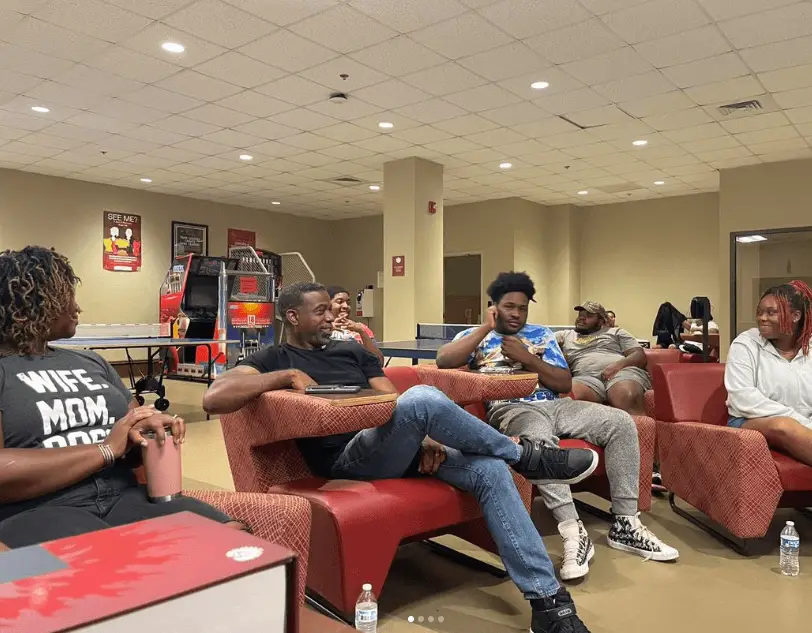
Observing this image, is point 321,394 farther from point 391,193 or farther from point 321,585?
point 391,193

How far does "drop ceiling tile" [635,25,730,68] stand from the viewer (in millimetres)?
4598

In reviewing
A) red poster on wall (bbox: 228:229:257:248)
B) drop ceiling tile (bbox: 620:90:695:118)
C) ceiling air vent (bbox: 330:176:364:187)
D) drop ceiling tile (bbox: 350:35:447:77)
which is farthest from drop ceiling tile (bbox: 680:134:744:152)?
red poster on wall (bbox: 228:229:257:248)

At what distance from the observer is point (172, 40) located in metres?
4.68

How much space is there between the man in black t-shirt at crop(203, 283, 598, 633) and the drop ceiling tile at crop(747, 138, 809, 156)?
6.77 meters

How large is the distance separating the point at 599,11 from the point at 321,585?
384 centimetres

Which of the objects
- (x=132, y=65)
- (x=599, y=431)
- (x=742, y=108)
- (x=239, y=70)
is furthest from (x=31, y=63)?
(x=742, y=108)

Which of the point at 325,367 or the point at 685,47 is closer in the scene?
the point at 325,367

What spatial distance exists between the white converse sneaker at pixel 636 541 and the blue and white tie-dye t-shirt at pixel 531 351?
0.61m

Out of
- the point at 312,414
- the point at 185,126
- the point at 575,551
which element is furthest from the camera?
the point at 185,126

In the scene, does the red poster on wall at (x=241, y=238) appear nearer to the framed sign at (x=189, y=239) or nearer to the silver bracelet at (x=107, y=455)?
the framed sign at (x=189, y=239)

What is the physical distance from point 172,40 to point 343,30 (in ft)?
4.05

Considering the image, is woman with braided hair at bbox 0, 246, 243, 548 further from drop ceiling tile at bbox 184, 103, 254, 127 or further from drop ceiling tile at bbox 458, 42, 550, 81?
drop ceiling tile at bbox 184, 103, 254, 127

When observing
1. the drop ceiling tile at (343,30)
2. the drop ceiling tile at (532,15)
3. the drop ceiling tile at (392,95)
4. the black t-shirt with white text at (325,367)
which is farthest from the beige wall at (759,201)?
the black t-shirt with white text at (325,367)

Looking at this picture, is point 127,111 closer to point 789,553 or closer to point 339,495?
point 339,495
